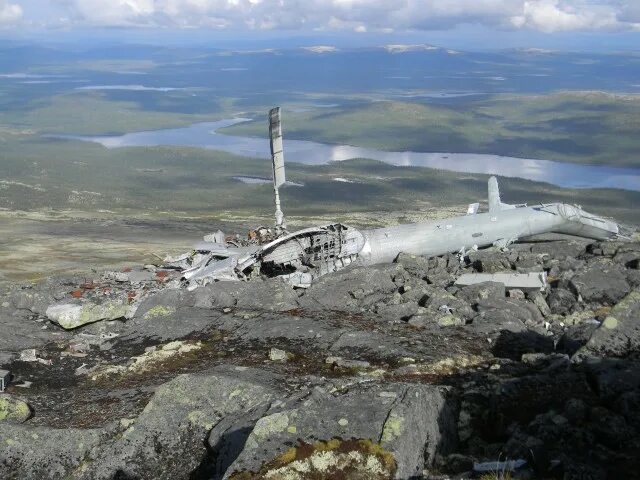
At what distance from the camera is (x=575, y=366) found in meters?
12.0

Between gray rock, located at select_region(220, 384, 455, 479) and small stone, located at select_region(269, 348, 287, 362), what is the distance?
528 centimetres

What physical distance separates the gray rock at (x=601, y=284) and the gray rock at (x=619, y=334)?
19.2ft

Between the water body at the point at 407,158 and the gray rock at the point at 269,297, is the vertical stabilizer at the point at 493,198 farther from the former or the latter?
the water body at the point at 407,158

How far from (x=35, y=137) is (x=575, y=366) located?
6838 inches

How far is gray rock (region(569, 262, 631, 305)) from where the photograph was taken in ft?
62.2

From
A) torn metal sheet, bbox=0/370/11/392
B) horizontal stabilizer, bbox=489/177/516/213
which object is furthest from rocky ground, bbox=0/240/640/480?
horizontal stabilizer, bbox=489/177/516/213


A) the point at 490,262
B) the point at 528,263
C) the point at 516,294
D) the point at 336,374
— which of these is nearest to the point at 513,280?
the point at 516,294

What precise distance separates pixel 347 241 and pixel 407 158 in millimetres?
133005

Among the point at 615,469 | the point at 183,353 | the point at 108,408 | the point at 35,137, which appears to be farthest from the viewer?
the point at 35,137

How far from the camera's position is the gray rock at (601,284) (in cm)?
1895

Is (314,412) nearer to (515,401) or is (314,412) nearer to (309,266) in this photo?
(515,401)

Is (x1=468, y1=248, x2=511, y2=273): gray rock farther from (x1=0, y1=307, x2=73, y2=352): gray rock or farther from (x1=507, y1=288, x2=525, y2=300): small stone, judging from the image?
(x1=0, y1=307, x2=73, y2=352): gray rock

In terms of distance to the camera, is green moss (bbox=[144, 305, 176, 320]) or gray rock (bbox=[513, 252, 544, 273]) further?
gray rock (bbox=[513, 252, 544, 273])

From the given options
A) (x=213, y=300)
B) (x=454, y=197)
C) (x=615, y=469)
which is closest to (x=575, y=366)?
(x=615, y=469)
